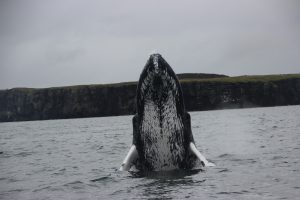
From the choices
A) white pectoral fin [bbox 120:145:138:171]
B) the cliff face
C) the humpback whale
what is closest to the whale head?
the humpback whale

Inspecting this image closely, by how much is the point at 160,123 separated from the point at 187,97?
4741 inches

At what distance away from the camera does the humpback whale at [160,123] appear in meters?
11.6

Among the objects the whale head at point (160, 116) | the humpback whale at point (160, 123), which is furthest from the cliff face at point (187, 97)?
the whale head at point (160, 116)

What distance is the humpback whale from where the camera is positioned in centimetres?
1164

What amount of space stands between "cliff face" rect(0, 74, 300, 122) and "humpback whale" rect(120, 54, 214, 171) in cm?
11716

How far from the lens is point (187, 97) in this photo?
5187 inches

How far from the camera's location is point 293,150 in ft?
59.3

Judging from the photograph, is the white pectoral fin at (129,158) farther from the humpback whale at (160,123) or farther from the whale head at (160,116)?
the whale head at (160,116)

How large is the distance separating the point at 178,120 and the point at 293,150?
7.73m

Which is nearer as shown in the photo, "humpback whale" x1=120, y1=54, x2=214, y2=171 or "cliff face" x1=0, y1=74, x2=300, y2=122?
"humpback whale" x1=120, y1=54, x2=214, y2=171

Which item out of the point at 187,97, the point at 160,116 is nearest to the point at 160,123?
the point at 160,116

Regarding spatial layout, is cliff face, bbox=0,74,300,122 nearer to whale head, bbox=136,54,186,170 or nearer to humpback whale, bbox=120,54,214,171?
humpback whale, bbox=120,54,214,171

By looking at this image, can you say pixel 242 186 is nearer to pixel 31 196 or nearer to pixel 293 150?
pixel 31 196

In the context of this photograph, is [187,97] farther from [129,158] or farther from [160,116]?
[160,116]
